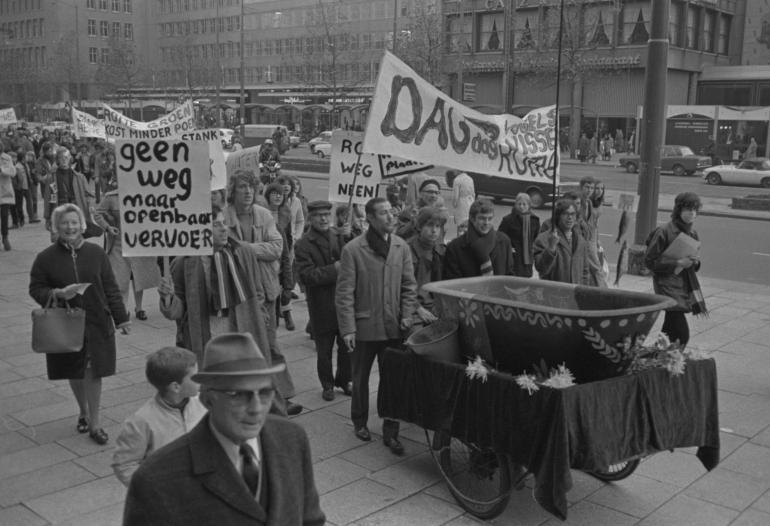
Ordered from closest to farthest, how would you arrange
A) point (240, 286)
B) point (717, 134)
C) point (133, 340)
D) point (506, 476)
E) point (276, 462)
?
point (276, 462) → point (506, 476) → point (240, 286) → point (133, 340) → point (717, 134)

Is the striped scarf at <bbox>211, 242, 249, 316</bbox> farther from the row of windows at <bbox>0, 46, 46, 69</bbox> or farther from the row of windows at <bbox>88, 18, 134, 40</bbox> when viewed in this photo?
the row of windows at <bbox>88, 18, 134, 40</bbox>

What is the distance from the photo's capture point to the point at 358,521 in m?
5.17

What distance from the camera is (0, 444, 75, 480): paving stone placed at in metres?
5.92

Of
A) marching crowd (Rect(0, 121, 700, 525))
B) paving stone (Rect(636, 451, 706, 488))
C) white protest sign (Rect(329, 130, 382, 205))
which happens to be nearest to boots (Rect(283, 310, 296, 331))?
marching crowd (Rect(0, 121, 700, 525))

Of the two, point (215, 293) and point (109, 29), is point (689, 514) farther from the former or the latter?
point (109, 29)

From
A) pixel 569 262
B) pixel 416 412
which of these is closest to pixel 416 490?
pixel 416 412

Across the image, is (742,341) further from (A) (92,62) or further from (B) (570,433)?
(A) (92,62)

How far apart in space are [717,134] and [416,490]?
44.9 m

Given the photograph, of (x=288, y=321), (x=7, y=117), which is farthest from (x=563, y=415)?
(x=7, y=117)

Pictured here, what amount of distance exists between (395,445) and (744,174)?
101 feet

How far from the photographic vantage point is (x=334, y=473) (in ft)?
19.3

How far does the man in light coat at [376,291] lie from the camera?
6312 mm

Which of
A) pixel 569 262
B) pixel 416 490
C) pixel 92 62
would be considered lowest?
pixel 416 490

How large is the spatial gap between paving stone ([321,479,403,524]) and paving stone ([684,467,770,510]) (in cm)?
199
